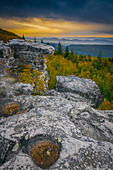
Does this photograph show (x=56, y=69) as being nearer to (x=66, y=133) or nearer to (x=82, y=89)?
(x=82, y=89)

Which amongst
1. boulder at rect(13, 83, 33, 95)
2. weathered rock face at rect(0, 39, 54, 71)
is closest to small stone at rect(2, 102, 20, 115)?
boulder at rect(13, 83, 33, 95)

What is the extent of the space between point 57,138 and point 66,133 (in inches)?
18.8

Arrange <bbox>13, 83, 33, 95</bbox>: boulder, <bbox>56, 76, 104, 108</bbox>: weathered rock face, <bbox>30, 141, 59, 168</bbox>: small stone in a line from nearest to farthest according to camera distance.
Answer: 1. <bbox>30, 141, 59, 168</bbox>: small stone
2. <bbox>13, 83, 33, 95</bbox>: boulder
3. <bbox>56, 76, 104, 108</bbox>: weathered rock face

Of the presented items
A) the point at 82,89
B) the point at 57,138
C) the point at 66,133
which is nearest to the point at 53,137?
the point at 57,138

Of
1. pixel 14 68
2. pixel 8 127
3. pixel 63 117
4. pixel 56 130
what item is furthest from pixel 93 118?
pixel 14 68

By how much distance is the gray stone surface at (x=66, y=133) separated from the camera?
10.1 ft

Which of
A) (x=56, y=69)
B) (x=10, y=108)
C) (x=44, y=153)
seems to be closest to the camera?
(x=44, y=153)

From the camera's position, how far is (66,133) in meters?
4.09

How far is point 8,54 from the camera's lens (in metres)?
19.4

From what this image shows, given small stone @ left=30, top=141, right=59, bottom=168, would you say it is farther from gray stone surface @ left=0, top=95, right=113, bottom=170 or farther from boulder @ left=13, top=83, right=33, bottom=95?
boulder @ left=13, top=83, right=33, bottom=95

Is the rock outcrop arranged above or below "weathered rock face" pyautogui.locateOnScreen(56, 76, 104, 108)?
above

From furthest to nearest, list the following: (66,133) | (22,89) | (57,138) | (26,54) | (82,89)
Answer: (26,54)
(82,89)
(22,89)
(66,133)
(57,138)

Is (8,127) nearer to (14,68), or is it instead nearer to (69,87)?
(69,87)

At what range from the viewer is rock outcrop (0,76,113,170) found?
3.07 m
